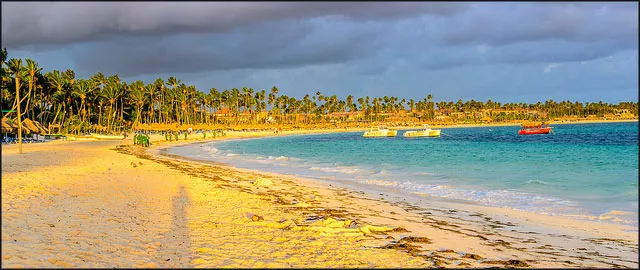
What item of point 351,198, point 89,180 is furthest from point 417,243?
point 89,180

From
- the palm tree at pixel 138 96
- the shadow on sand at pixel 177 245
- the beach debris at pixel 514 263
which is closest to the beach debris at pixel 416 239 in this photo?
the beach debris at pixel 514 263

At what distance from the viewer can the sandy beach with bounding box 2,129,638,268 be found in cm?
728

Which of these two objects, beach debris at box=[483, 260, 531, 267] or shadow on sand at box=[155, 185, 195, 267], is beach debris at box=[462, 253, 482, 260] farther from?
shadow on sand at box=[155, 185, 195, 267]

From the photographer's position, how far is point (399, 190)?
1945 centimetres

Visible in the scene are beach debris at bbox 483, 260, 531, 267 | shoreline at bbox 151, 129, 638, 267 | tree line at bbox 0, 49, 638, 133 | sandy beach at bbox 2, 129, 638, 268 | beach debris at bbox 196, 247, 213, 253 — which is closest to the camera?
sandy beach at bbox 2, 129, 638, 268

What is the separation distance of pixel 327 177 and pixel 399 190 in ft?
19.7

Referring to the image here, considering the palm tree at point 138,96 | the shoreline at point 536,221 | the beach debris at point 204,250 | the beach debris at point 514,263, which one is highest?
the palm tree at point 138,96

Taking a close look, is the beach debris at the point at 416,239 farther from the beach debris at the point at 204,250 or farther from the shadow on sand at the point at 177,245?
the shadow on sand at the point at 177,245

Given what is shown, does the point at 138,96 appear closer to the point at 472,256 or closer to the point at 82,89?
the point at 82,89

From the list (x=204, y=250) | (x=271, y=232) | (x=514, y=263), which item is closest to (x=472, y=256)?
(x=514, y=263)

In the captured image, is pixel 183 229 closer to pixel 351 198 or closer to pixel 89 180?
pixel 351 198

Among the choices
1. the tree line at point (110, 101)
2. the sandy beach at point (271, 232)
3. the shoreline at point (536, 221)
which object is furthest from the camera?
the tree line at point (110, 101)

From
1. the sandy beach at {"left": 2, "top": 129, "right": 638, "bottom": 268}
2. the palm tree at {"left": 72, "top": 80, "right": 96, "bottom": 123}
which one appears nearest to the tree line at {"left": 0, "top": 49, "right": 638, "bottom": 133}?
the palm tree at {"left": 72, "top": 80, "right": 96, "bottom": 123}

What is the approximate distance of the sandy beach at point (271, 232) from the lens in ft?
23.9
